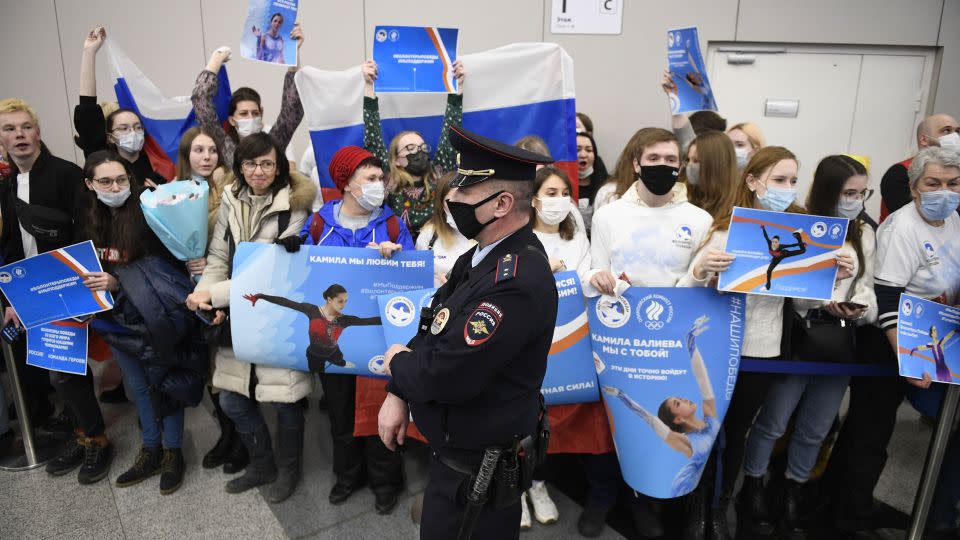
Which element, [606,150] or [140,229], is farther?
[606,150]

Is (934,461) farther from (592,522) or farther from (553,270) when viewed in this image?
(553,270)

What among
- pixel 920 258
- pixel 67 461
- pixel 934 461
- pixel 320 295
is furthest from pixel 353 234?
pixel 934 461

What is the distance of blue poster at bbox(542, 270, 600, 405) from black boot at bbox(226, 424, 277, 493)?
5.03 feet

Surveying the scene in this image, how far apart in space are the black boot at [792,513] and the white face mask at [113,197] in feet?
11.0

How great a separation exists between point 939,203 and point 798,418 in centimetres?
109

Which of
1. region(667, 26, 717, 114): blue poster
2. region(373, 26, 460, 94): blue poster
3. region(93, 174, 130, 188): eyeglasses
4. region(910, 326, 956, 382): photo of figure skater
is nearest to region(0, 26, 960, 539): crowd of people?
region(93, 174, 130, 188): eyeglasses

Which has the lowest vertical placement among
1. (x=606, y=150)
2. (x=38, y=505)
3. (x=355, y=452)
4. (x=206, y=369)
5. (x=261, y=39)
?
(x=38, y=505)

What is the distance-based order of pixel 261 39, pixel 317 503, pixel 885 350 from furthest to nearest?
pixel 261 39 → pixel 317 503 → pixel 885 350

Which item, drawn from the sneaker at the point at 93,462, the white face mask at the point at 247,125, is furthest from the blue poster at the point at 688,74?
the sneaker at the point at 93,462

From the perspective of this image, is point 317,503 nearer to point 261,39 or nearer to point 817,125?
point 261,39

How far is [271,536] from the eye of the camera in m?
2.65

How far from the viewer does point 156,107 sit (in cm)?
383

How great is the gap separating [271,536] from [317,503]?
0.28 m

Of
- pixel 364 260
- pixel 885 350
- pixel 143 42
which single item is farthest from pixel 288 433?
pixel 143 42
